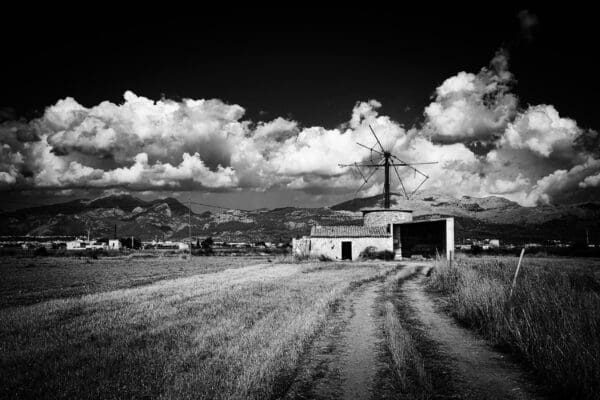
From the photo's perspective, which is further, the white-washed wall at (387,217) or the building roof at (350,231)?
the white-washed wall at (387,217)

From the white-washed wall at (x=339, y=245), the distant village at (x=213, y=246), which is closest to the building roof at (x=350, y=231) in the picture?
the white-washed wall at (x=339, y=245)

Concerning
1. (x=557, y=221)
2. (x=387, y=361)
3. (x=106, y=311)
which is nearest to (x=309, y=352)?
(x=387, y=361)

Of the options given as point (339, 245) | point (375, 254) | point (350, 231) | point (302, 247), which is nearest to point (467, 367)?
point (375, 254)

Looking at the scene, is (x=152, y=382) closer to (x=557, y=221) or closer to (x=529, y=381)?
(x=529, y=381)

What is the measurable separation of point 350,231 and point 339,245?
205cm

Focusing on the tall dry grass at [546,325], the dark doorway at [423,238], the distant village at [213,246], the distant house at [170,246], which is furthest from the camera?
the distant house at [170,246]

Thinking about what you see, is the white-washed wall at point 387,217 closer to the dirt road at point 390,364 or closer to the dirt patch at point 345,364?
the dirt road at point 390,364

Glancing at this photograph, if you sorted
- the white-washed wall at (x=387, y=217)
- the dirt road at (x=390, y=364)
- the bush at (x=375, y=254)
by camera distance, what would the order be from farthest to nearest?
the white-washed wall at (x=387, y=217) < the bush at (x=375, y=254) < the dirt road at (x=390, y=364)

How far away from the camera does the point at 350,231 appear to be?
42469 millimetres

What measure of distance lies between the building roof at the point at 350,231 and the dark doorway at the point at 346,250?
40.2 inches

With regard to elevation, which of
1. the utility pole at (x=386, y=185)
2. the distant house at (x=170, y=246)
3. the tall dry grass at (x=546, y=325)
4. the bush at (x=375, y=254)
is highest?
the utility pole at (x=386, y=185)

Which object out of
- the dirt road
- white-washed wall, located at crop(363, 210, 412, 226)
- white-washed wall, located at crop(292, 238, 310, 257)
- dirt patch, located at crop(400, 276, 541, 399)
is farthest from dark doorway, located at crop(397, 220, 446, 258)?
dirt patch, located at crop(400, 276, 541, 399)

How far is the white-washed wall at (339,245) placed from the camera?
136 ft

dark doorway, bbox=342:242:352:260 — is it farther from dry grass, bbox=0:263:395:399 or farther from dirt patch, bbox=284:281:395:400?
dirt patch, bbox=284:281:395:400
